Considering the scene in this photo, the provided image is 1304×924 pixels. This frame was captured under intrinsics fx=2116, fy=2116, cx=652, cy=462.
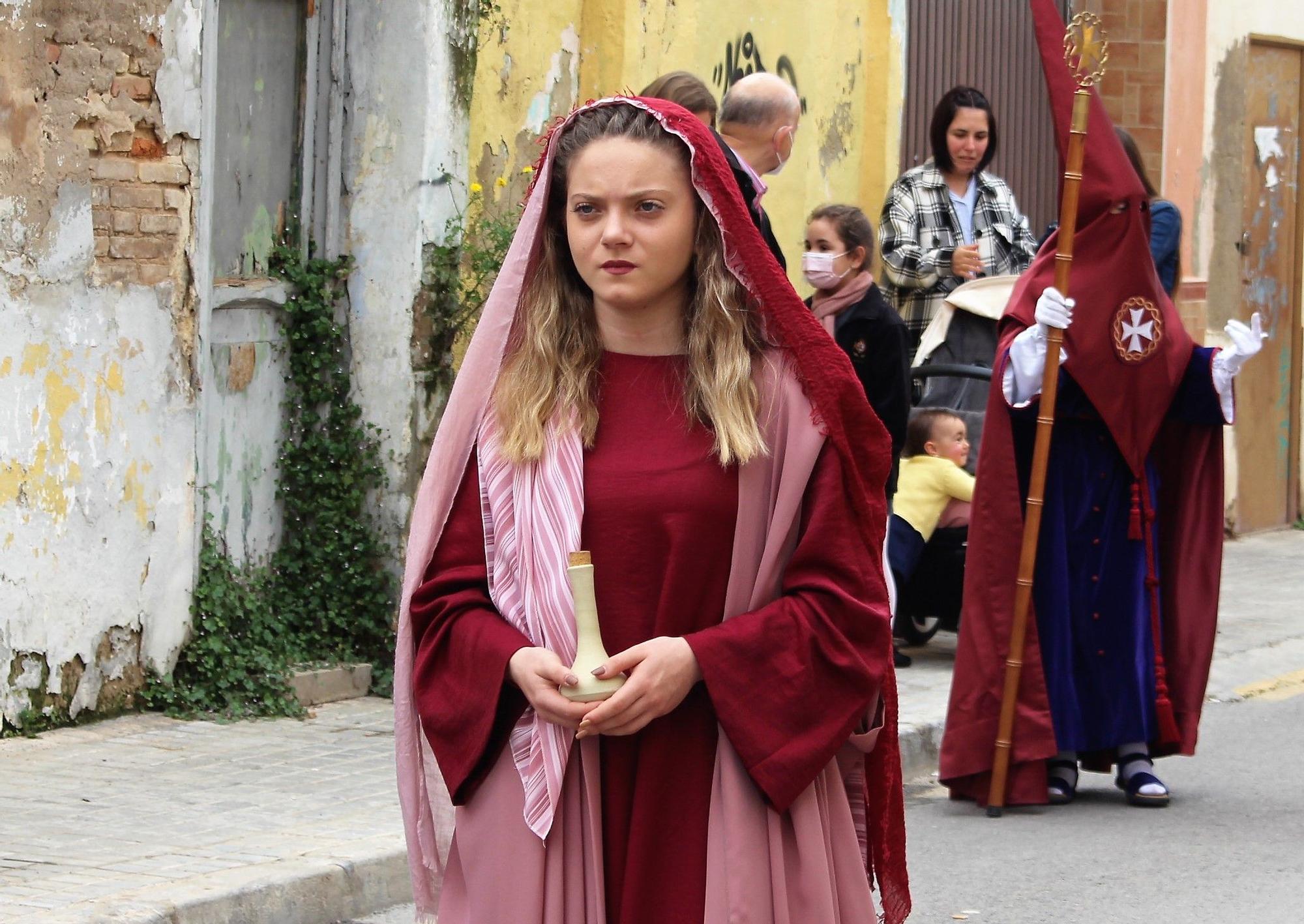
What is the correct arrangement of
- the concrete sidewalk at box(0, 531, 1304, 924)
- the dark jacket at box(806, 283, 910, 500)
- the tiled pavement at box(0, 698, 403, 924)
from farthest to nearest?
the dark jacket at box(806, 283, 910, 500) → the tiled pavement at box(0, 698, 403, 924) → the concrete sidewalk at box(0, 531, 1304, 924)

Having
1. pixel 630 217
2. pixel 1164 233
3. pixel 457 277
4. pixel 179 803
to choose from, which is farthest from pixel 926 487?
pixel 630 217

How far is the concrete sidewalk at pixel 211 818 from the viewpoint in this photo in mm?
5211

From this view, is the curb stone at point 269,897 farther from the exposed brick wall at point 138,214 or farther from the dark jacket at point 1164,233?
the dark jacket at point 1164,233

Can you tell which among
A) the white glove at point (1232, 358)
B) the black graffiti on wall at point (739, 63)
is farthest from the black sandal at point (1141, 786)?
the black graffiti on wall at point (739, 63)

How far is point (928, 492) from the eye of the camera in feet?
29.8

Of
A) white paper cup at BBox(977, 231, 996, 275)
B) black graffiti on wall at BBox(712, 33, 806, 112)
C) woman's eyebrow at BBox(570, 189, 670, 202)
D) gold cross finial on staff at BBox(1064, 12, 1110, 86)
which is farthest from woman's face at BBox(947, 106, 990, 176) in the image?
woman's eyebrow at BBox(570, 189, 670, 202)

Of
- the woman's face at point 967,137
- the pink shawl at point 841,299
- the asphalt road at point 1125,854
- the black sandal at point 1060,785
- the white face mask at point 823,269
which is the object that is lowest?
the asphalt road at point 1125,854

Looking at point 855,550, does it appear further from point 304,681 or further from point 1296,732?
point 1296,732

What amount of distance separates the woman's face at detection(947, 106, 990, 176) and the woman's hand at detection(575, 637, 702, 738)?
7356 mm

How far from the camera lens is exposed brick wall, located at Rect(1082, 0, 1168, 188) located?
1437 cm

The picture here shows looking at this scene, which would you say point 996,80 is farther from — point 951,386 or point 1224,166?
point 951,386

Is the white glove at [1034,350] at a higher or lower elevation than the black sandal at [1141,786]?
higher

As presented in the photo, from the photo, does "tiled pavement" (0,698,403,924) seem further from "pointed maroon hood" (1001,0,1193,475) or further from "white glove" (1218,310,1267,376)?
"white glove" (1218,310,1267,376)

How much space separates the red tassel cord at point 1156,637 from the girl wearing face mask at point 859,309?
1.17 metres
